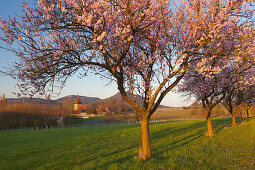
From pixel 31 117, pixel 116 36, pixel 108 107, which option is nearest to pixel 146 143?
pixel 116 36

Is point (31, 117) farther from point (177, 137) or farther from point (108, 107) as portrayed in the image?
point (177, 137)

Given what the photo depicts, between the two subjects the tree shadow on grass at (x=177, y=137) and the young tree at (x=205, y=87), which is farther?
the young tree at (x=205, y=87)

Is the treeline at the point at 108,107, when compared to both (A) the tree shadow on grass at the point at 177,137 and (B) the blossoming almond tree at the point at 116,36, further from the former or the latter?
(B) the blossoming almond tree at the point at 116,36

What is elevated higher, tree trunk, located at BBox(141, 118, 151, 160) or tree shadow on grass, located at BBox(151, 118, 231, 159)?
tree trunk, located at BBox(141, 118, 151, 160)

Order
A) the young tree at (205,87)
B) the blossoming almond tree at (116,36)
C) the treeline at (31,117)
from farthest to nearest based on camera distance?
1. the treeline at (31,117)
2. the young tree at (205,87)
3. the blossoming almond tree at (116,36)

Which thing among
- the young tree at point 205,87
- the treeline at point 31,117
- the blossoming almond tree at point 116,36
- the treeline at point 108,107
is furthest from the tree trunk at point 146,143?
the treeline at point 108,107

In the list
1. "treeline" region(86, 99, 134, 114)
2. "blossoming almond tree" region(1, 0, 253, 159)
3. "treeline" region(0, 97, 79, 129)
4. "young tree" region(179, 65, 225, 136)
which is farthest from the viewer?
"treeline" region(86, 99, 134, 114)

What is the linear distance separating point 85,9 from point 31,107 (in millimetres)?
68903

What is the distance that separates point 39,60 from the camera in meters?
7.36

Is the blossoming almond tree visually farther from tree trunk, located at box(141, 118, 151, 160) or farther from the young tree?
the young tree

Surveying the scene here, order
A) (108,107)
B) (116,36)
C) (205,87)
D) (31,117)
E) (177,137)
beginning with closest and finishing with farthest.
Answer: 1. (116,36)
2. (205,87)
3. (177,137)
4. (31,117)
5. (108,107)

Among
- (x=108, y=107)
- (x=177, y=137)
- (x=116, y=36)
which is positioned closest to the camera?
Answer: (x=116, y=36)

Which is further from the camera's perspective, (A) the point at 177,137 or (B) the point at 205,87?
(A) the point at 177,137

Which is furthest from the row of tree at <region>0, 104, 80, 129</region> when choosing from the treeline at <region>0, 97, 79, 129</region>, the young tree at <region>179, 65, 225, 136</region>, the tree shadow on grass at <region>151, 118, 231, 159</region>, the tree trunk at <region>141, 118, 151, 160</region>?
the tree trunk at <region>141, 118, 151, 160</region>
